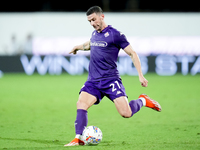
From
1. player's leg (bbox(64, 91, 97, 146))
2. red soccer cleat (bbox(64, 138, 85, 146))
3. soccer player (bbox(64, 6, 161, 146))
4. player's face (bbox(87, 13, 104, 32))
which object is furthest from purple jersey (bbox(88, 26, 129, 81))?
red soccer cleat (bbox(64, 138, 85, 146))

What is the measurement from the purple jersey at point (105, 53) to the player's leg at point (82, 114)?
1.08 feet

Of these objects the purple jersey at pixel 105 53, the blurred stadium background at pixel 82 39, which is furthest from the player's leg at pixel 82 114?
the blurred stadium background at pixel 82 39

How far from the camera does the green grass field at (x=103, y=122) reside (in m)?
5.52

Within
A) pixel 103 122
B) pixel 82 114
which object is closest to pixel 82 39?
pixel 103 122

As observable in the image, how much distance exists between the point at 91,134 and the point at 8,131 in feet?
6.51

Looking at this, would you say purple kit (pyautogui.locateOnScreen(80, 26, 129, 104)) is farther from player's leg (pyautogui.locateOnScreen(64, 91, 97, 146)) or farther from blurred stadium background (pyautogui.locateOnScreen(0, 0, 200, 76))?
blurred stadium background (pyautogui.locateOnScreen(0, 0, 200, 76))

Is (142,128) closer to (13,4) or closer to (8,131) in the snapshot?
(8,131)

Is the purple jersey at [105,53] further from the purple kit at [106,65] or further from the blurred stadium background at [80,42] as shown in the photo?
the blurred stadium background at [80,42]

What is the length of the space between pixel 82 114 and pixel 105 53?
103cm

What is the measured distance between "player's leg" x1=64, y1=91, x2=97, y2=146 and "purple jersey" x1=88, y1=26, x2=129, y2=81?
0.33 meters

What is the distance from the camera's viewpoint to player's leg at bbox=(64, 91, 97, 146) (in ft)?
17.5

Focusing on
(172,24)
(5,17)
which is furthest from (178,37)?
(5,17)

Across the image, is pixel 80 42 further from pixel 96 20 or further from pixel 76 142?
pixel 76 142

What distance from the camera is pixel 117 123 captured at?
24.6 ft
